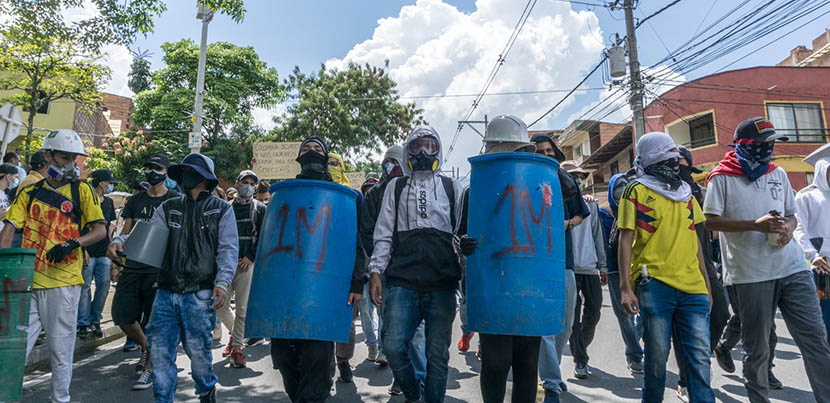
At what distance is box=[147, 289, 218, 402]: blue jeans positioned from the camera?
3137 mm

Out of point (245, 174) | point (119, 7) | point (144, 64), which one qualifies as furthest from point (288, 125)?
point (144, 64)

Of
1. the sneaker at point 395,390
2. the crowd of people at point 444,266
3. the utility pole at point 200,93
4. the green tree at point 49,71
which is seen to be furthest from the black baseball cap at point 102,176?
the green tree at point 49,71

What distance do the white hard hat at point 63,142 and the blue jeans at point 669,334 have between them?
3.97 metres

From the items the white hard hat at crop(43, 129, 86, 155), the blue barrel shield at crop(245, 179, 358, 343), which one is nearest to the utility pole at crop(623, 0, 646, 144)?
A: the blue barrel shield at crop(245, 179, 358, 343)

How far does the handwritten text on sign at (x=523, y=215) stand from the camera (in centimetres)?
250

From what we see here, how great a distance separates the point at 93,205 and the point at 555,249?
3.33 meters

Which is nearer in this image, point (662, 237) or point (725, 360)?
point (662, 237)

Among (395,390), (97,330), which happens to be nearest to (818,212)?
(395,390)

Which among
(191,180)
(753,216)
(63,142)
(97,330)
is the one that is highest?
(63,142)

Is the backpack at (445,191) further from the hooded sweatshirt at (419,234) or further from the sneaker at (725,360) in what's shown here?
the sneaker at (725,360)

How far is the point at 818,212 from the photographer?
3.94 meters

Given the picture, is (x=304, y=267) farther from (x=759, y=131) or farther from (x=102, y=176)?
(x=102, y=176)

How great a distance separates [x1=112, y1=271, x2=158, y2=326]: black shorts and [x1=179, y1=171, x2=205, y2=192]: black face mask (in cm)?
111

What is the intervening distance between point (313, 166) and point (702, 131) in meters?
23.2
